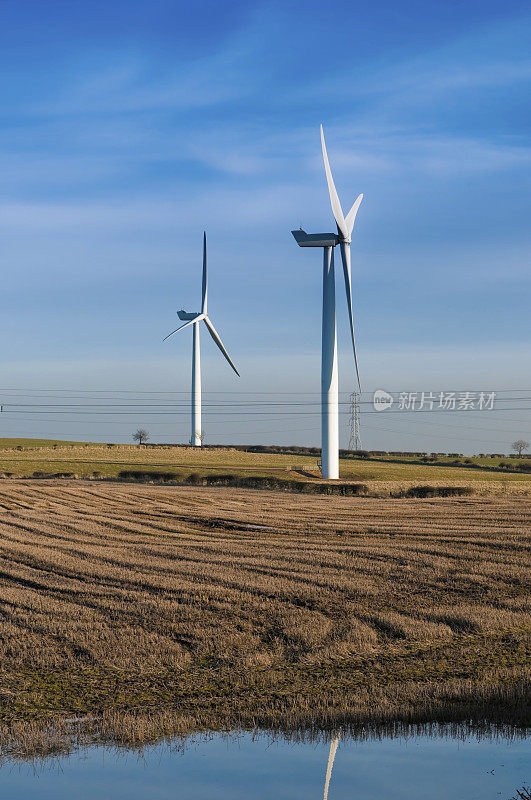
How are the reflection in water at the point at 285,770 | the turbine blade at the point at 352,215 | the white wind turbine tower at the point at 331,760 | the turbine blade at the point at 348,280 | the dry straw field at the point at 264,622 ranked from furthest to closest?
the turbine blade at the point at 352,215, the turbine blade at the point at 348,280, the dry straw field at the point at 264,622, the white wind turbine tower at the point at 331,760, the reflection in water at the point at 285,770

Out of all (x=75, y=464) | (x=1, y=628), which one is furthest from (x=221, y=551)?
(x=75, y=464)

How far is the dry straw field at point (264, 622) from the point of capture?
38.5 feet

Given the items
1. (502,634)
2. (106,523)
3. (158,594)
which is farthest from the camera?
(106,523)

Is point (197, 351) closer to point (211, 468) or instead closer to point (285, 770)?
→ point (211, 468)

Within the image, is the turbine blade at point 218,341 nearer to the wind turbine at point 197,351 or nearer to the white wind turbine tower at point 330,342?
the wind turbine at point 197,351

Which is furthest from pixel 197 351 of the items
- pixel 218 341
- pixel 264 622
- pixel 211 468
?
pixel 264 622

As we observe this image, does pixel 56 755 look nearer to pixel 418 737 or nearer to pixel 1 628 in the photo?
pixel 418 737

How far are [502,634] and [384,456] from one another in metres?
95.1

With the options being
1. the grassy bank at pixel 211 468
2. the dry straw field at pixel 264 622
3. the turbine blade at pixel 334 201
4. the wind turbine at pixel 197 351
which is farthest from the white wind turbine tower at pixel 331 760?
the wind turbine at pixel 197 351

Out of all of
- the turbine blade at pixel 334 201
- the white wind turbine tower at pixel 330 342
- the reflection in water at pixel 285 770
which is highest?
the turbine blade at pixel 334 201

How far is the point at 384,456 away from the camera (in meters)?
110

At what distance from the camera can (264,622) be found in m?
16.6

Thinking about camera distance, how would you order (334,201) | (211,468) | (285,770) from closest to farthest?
1. (285,770)
2. (334,201)
3. (211,468)

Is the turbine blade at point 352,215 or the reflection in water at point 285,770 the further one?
the turbine blade at point 352,215
